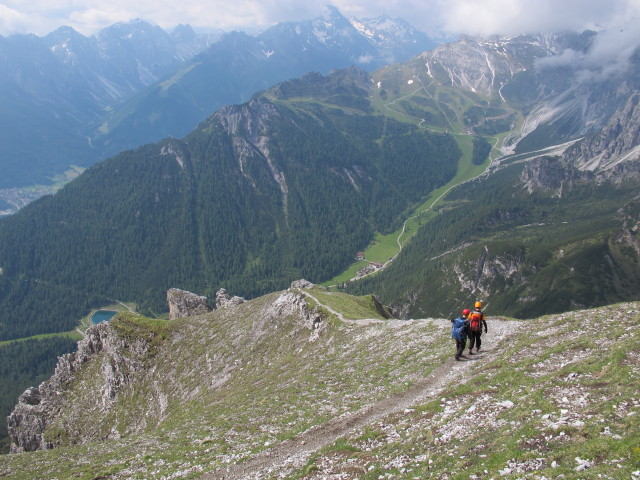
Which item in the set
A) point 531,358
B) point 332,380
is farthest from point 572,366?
point 332,380

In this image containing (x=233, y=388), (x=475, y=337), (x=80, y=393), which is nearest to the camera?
(x=475, y=337)

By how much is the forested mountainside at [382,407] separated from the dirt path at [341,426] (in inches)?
7.0

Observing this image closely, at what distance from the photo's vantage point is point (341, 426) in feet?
103

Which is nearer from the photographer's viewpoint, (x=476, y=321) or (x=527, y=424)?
(x=527, y=424)

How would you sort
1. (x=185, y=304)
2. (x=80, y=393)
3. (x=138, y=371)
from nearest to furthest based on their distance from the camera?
(x=138, y=371) < (x=80, y=393) < (x=185, y=304)

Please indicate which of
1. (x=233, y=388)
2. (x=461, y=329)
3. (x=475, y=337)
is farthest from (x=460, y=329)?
(x=233, y=388)

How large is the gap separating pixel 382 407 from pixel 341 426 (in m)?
3.89

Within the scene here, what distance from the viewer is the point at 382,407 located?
33.1m

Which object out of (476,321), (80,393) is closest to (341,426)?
(476,321)

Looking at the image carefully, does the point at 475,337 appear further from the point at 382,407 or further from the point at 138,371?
the point at 138,371

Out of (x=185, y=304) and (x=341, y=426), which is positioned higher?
(x=185, y=304)

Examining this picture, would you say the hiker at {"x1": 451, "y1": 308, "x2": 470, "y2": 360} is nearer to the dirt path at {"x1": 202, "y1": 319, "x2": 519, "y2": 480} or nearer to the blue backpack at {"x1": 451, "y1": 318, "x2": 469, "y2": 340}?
the blue backpack at {"x1": 451, "y1": 318, "x2": 469, "y2": 340}

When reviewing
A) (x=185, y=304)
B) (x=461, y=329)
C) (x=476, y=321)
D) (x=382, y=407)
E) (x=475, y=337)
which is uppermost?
(x=476, y=321)

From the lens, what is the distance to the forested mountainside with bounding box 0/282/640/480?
1945 centimetres
